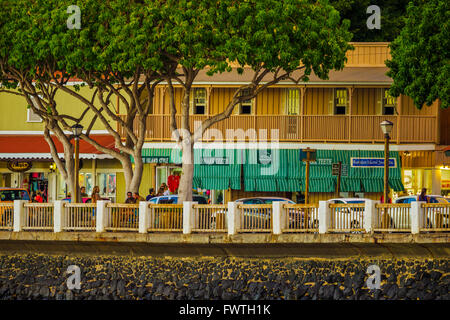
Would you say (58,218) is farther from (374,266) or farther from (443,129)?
(443,129)

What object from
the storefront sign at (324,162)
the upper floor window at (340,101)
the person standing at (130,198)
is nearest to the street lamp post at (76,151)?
the person standing at (130,198)

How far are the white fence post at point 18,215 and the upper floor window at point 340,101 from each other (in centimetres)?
1801

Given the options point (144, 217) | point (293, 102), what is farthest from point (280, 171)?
point (144, 217)

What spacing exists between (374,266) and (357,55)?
739 inches

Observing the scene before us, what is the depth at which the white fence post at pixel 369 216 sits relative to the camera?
31219 mm

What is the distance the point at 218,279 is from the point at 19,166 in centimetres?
2291

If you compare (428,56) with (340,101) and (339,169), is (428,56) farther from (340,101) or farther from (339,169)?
(340,101)

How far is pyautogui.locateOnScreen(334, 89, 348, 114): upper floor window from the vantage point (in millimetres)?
46531

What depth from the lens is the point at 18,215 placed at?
33406mm

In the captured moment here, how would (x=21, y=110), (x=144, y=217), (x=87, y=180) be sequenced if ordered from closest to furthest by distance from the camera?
(x=144, y=217) < (x=87, y=180) < (x=21, y=110)

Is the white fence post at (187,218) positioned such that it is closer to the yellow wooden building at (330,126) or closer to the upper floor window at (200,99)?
the yellow wooden building at (330,126)

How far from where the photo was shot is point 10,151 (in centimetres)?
4716
